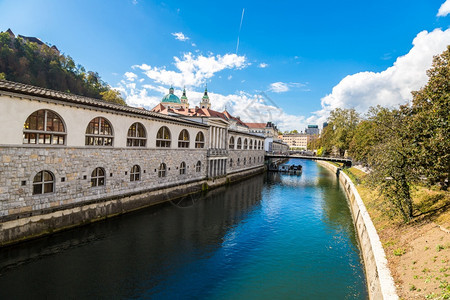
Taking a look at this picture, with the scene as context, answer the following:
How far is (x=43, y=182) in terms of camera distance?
16.8 metres

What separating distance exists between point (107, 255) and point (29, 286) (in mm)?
4041

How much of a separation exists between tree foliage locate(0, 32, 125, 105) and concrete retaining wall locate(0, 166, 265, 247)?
49.5 meters

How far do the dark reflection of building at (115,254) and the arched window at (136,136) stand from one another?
21.6 ft

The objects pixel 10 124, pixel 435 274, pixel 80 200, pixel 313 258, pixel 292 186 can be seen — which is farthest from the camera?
pixel 292 186

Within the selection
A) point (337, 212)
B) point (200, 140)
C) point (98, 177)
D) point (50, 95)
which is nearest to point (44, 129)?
point (50, 95)

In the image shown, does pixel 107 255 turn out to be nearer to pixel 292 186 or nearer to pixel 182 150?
pixel 182 150

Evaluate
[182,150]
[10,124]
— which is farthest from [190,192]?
[10,124]

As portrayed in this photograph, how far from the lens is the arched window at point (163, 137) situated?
90.8 ft

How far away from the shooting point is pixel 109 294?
37.7ft

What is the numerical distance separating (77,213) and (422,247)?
21186 mm

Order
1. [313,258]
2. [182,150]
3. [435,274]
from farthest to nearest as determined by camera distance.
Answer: [182,150] < [313,258] < [435,274]

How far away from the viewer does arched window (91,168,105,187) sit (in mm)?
20484

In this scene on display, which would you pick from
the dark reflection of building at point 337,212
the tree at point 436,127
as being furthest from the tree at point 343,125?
the tree at point 436,127

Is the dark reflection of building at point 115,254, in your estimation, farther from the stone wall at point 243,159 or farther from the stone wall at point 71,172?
the stone wall at point 243,159
